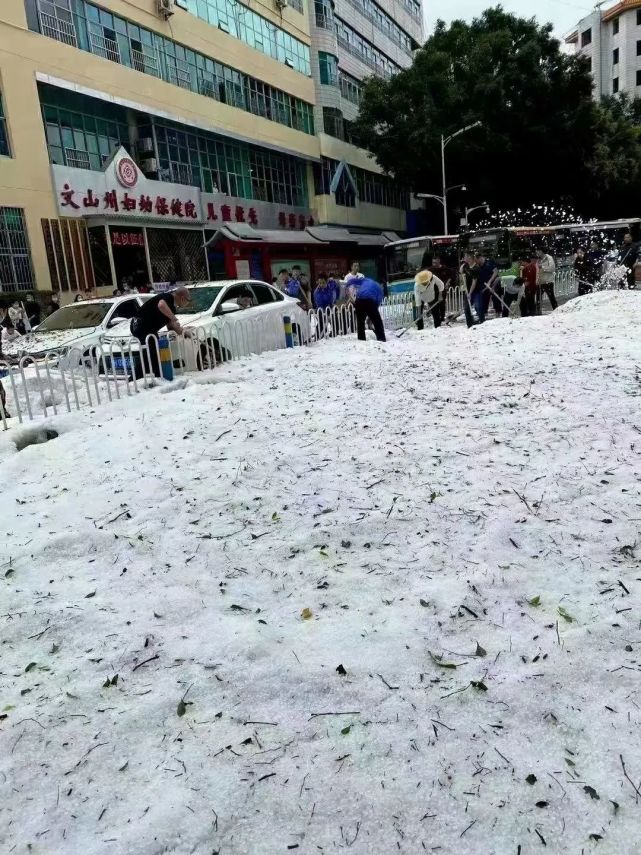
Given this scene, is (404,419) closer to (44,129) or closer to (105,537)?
(105,537)

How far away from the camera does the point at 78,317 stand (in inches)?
414

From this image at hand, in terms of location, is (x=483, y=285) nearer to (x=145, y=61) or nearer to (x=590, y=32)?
(x=145, y=61)

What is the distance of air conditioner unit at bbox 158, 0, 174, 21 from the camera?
22.3 metres

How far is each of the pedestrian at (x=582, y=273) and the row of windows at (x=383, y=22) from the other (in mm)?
25961

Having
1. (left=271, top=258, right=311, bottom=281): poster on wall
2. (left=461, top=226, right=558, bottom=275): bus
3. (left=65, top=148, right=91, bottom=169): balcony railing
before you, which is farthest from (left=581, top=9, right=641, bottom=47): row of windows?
(left=65, top=148, right=91, bottom=169): balcony railing

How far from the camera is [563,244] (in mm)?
23891

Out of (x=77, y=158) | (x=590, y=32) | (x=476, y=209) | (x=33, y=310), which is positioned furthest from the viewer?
(x=590, y=32)

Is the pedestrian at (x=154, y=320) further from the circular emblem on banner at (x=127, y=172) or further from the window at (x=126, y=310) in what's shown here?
the circular emblem on banner at (x=127, y=172)

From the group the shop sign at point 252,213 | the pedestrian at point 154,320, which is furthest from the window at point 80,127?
the pedestrian at point 154,320

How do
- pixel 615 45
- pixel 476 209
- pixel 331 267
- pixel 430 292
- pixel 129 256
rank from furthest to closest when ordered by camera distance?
pixel 615 45 < pixel 476 209 < pixel 331 267 < pixel 129 256 < pixel 430 292

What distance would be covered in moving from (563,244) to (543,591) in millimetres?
23464

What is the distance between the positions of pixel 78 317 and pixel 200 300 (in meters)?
2.08

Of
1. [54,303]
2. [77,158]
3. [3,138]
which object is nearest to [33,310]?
[54,303]

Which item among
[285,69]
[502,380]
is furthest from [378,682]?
[285,69]
